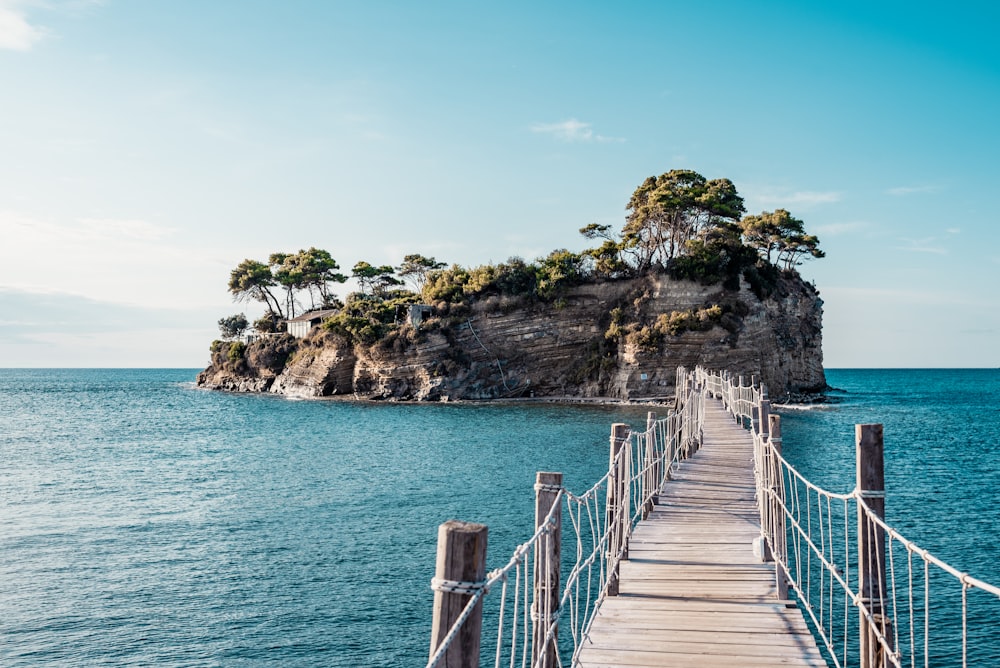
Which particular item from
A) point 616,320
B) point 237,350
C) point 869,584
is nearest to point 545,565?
point 869,584

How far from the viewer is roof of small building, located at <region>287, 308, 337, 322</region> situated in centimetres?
6794

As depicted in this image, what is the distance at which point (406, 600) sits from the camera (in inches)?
508

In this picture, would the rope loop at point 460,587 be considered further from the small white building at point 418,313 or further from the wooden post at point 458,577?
the small white building at point 418,313

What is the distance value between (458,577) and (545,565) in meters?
2.38

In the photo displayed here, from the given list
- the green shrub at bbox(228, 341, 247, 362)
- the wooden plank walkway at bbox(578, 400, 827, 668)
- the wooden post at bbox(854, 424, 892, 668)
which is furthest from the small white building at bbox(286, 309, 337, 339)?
the wooden post at bbox(854, 424, 892, 668)

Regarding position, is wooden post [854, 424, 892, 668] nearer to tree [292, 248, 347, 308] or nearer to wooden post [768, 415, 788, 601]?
wooden post [768, 415, 788, 601]

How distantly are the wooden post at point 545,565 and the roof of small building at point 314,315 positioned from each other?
63616 millimetres

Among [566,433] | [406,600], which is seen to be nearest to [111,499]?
[406,600]

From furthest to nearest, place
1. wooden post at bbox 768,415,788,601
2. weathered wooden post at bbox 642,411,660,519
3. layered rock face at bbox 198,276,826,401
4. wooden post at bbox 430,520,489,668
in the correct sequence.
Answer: layered rock face at bbox 198,276,826,401, weathered wooden post at bbox 642,411,660,519, wooden post at bbox 768,415,788,601, wooden post at bbox 430,520,489,668

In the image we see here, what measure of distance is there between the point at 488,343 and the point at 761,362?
1938 centimetres

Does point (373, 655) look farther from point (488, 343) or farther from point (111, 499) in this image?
point (488, 343)

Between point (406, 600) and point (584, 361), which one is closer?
point (406, 600)

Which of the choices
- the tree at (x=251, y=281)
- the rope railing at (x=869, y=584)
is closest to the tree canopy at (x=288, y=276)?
the tree at (x=251, y=281)

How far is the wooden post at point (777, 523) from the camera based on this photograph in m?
6.83
